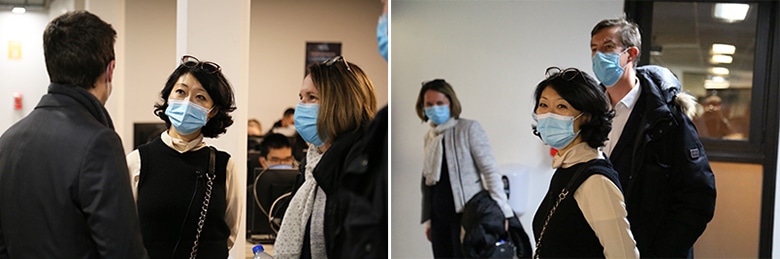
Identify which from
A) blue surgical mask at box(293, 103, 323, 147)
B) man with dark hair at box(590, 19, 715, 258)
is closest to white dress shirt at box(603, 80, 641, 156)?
man with dark hair at box(590, 19, 715, 258)

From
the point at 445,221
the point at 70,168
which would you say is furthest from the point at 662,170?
the point at 70,168

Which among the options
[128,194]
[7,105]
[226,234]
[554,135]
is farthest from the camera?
[7,105]

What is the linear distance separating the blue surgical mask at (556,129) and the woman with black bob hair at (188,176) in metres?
0.92

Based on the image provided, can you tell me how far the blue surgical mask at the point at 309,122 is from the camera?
2.22 metres

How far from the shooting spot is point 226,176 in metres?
2.43

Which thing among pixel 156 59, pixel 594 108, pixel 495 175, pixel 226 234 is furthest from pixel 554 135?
pixel 156 59

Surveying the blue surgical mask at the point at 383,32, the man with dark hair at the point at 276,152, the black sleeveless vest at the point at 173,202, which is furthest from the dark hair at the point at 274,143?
the blue surgical mask at the point at 383,32

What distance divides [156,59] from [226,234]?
14.3ft

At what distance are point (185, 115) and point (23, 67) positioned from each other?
369 centimetres

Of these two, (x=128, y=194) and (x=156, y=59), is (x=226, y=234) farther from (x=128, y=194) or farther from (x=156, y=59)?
(x=156, y=59)

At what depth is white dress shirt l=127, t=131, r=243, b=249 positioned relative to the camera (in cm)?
232

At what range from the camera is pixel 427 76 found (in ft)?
7.54

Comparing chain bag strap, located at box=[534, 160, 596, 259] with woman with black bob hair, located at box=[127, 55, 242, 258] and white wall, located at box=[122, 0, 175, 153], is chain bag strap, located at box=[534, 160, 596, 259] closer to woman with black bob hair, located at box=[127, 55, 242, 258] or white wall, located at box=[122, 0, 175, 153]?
woman with black bob hair, located at box=[127, 55, 242, 258]

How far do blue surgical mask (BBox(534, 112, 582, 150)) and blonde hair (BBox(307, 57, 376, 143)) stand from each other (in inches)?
16.8
